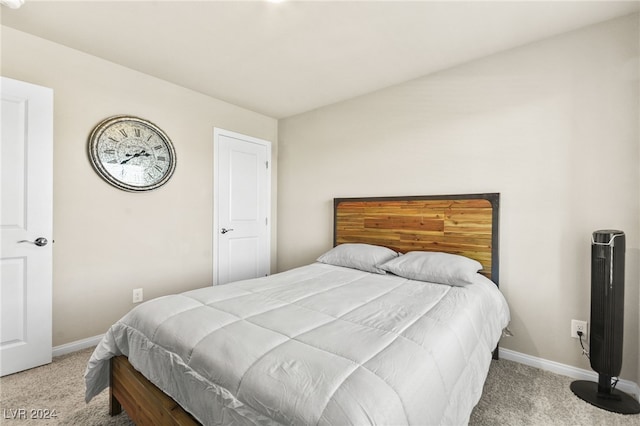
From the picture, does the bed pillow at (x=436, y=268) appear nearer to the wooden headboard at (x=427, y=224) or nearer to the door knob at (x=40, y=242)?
the wooden headboard at (x=427, y=224)

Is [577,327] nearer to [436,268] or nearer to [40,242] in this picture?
[436,268]

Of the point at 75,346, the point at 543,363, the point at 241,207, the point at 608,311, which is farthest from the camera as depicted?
the point at 241,207

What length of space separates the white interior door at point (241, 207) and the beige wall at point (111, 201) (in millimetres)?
133

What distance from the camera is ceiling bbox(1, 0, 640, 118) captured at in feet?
6.49

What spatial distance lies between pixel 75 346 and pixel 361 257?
2509 mm

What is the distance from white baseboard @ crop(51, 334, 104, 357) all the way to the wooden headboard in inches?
96.2

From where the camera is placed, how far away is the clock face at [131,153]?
260 centimetres

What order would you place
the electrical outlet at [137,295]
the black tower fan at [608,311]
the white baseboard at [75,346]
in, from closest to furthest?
the black tower fan at [608,311], the white baseboard at [75,346], the electrical outlet at [137,295]

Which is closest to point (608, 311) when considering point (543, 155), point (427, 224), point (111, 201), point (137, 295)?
point (543, 155)

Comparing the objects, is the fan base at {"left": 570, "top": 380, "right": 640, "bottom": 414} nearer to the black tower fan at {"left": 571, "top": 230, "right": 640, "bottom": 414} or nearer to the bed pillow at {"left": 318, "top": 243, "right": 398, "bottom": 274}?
the black tower fan at {"left": 571, "top": 230, "right": 640, "bottom": 414}

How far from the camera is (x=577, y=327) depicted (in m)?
2.16

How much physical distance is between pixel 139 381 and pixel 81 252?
1.61 meters

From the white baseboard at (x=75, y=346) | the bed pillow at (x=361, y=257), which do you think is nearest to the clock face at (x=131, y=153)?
the white baseboard at (x=75, y=346)

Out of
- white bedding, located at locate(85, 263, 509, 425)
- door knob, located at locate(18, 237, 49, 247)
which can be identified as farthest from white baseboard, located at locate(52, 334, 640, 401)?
door knob, located at locate(18, 237, 49, 247)
